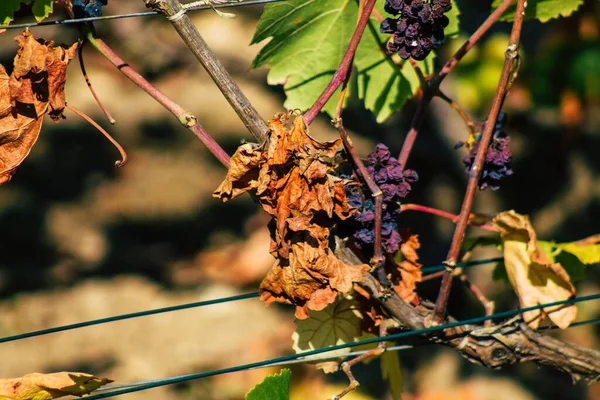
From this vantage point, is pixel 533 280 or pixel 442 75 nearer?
pixel 442 75

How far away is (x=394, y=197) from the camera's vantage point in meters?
0.94

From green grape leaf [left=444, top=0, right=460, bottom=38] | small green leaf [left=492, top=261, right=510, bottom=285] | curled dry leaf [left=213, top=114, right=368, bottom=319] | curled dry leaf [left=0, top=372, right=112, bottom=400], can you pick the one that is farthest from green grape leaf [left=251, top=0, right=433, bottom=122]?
curled dry leaf [left=0, top=372, right=112, bottom=400]

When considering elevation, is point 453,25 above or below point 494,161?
above

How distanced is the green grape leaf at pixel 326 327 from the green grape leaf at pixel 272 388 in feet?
0.71

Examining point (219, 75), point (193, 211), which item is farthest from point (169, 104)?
point (193, 211)

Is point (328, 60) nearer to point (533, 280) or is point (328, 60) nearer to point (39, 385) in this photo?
point (533, 280)

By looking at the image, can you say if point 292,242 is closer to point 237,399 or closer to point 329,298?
point 329,298

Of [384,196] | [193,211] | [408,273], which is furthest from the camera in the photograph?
[193,211]

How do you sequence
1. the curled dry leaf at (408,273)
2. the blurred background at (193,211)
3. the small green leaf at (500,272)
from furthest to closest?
the blurred background at (193,211), the small green leaf at (500,272), the curled dry leaf at (408,273)

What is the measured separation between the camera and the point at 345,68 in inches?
34.4

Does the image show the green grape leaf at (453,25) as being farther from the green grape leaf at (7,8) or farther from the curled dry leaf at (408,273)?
the green grape leaf at (7,8)

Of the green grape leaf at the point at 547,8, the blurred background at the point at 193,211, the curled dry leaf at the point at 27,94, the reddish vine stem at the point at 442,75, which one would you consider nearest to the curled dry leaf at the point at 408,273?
the reddish vine stem at the point at 442,75

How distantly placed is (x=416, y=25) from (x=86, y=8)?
1.48ft

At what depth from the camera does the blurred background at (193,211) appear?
3242 mm
